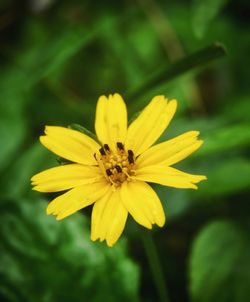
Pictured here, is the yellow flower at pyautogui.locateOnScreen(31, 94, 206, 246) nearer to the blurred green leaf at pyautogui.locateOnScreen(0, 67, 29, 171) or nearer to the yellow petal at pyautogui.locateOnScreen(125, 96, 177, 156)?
the yellow petal at pyautogui.locateOnScreen(125, 96, 177, 156)

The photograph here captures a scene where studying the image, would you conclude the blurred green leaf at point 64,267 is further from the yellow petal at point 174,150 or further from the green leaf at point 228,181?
the yellow petal at point 174,150

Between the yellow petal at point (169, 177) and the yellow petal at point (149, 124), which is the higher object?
the yellow petal at point (149, 124)

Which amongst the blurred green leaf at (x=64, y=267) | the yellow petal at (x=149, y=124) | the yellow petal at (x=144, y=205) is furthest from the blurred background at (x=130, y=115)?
the yellow petal at (x=149, y=124)

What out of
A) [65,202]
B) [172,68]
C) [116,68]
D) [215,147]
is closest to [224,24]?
[116,68]

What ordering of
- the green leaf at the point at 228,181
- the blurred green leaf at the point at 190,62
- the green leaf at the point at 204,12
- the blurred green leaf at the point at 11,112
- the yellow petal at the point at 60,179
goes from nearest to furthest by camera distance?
the yellow petal at the point at 60,179
the blurred green leaf at the point at 190,62
the green leaf at the point at 228,181
the green leaf at the point at 204,12
the blurred green leaf at the point at 11,112

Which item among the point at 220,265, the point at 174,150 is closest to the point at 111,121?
the point at 174,150
